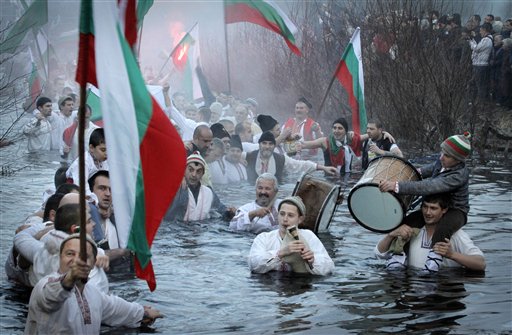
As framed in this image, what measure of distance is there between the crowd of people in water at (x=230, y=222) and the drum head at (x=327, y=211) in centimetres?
20

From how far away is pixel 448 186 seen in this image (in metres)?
10.8

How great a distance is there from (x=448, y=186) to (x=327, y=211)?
2941 millimetres

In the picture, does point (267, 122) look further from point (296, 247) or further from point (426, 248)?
point (296, 247)

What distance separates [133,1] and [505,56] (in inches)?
651

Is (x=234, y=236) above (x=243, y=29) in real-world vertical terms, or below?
below

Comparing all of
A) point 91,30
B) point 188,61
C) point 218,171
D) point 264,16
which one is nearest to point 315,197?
point 218,171

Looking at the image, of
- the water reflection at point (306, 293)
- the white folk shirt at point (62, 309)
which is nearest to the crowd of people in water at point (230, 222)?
the white folk shirt at point (62, 309)

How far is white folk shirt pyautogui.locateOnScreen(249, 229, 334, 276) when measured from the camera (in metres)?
10.9

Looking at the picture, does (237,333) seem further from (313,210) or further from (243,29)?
(243,29)

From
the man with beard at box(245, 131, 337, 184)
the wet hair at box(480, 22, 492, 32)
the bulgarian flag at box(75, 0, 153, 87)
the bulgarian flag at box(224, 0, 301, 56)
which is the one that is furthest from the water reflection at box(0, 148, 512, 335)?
the wet hair at box(480, 22, 492, 32)

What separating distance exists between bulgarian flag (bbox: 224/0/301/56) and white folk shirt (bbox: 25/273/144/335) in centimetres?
1214

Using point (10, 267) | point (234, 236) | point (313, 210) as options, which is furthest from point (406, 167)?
point (10, 267)

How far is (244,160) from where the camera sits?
18375mm

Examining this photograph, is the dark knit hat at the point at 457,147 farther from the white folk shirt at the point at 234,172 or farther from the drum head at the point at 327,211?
the white folk shirt at the point at 234,172
